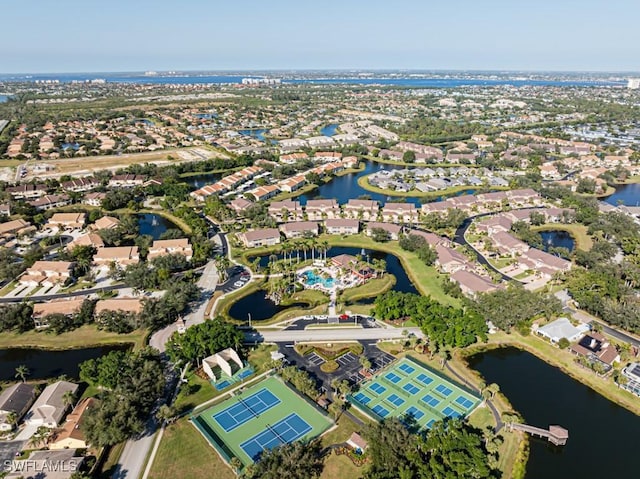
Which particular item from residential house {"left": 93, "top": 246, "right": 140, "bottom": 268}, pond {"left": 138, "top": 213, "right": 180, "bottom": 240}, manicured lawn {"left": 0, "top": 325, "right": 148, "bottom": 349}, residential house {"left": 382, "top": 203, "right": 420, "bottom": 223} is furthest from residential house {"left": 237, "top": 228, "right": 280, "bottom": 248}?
manicured lawn {"left": 0, "top": 325, "right": 148, "bottom": 349}

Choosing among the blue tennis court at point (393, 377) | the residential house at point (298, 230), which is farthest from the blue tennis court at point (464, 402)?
the residential house at point (298, 230)

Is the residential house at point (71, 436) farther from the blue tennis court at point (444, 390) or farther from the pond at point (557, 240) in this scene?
the pond at point (557, 240)

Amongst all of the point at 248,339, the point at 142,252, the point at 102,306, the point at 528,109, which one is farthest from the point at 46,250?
the point at 528,109

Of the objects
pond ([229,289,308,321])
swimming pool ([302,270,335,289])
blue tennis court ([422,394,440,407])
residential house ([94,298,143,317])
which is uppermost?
residential house ([94,298,143,317])

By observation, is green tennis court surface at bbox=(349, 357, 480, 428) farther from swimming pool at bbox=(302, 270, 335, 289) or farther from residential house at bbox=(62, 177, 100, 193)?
residential house at bbox=(62, 177, 100, 193)

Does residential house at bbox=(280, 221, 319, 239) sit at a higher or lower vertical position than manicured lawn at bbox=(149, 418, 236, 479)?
higher

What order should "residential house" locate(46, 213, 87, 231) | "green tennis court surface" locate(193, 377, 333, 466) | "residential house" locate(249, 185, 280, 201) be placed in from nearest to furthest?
"green tennis court surface" locate(193, 377, 333, 466) → "residential house" locate(46, 213, 87, 231) → "residential house" locate(249, 185, 280, 201)

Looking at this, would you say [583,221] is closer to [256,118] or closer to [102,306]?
[102,306]
